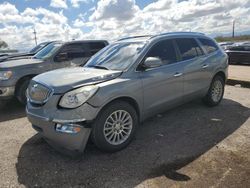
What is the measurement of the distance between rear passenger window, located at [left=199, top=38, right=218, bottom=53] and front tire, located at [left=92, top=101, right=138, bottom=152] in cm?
271

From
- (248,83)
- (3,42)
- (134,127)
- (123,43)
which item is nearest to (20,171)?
(134,127)

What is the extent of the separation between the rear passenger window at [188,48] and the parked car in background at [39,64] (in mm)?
2369

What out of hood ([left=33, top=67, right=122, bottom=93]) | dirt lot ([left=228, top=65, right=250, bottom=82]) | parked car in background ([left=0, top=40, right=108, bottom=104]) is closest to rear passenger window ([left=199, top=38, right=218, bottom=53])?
hood ([left=33, top=67, right=122, bottom=93])

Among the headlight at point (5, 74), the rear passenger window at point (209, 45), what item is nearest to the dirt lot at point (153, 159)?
the rear passenger window at point (209, 45)

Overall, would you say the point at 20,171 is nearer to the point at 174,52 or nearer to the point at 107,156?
the point at 107,156

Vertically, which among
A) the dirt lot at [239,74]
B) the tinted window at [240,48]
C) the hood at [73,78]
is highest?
the hood at [73,78]

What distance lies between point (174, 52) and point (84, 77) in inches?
78.6

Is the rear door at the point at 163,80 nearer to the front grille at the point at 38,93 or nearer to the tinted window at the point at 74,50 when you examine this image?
the front grille at the point at 38,93

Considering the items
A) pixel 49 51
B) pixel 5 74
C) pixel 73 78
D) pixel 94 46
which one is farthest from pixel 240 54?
pixel 73 78

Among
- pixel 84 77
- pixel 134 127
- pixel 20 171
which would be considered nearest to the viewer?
pixel 20 171

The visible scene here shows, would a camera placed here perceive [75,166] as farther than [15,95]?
No

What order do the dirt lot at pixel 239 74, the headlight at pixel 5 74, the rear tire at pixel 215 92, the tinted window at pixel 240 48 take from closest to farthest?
the rear tire at pixel 215 92, the headlight at pixel 5 74, the dirt lot at pixel 239 74, the tinted window at pixel 240 48

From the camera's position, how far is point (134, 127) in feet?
13.6

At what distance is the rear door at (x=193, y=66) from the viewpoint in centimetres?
507
